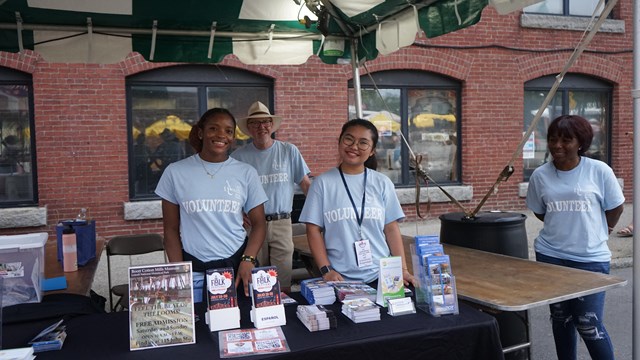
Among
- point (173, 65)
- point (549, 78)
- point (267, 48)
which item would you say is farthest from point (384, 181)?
point (549, 78)

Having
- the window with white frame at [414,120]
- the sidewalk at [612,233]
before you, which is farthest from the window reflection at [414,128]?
the sidewalk at [612,233]

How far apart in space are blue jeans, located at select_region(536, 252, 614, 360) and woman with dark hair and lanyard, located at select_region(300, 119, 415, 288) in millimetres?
1166

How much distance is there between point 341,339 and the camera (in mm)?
2240

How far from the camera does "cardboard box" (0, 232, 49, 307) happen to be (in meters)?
2.76

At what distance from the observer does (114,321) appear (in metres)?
2.51

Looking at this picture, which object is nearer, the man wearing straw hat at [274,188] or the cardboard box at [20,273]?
the cardboard box at [20,273]

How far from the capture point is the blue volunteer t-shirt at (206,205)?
9.71 ft

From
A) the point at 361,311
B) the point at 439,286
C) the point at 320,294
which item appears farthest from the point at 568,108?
the point at 361,311

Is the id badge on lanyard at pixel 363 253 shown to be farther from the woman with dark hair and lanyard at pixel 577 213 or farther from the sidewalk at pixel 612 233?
the sidewalk at pixel 612 233

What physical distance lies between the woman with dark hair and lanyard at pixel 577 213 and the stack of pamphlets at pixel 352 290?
55.2 inches

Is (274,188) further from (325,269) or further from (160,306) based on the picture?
(160,306)

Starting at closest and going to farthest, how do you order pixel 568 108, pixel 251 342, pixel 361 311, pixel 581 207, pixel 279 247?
pixel 251 342
pixel 361 311
pixel 581 207
pixel 279 247
pixel 568 108

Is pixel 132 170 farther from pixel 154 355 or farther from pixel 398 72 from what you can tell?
pixel 154 355

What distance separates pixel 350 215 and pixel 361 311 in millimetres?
666
